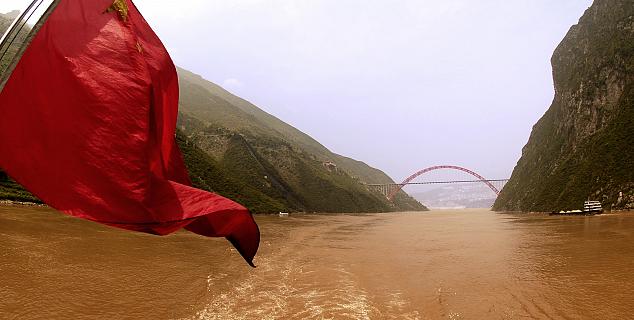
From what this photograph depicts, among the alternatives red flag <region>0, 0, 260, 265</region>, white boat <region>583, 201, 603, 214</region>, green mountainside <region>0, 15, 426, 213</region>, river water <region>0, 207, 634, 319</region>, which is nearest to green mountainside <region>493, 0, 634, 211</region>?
white boat <region>583, 201, 603, 214</region>

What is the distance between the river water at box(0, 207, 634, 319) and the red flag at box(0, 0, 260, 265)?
6563mm

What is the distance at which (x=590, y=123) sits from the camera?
71.2 m

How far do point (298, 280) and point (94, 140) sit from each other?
37.9 feet

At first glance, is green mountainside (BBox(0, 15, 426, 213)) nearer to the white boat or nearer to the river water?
the river water

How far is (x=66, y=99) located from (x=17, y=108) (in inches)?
18.2

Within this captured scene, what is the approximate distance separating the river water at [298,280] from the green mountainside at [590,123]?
136ft

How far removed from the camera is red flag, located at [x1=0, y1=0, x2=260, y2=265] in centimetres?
406

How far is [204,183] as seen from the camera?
6275 centimetres

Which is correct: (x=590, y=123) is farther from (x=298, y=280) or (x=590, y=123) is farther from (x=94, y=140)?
(x=94, y=140)

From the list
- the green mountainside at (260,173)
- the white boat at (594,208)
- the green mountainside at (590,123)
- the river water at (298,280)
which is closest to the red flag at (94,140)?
the river water at (298,280)

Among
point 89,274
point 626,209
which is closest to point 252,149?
point 626,209

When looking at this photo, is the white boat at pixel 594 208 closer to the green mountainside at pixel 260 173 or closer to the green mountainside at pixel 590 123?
the green mountainside at pixel 590 123

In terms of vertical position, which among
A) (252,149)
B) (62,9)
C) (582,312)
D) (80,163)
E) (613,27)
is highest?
(613,27)

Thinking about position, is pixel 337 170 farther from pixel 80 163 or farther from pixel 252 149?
pixel 80 163
